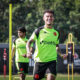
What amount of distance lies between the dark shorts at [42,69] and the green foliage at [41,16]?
145 feet

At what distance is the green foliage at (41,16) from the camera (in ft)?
177

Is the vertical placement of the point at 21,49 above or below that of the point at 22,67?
above

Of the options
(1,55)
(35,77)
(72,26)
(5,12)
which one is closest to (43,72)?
(35,77)

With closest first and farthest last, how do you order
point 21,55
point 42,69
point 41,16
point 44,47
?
point 42,69 → point 44,47 → point 21,55 → point 41,16

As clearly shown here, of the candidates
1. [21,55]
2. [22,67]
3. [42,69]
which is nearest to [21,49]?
[21,55]

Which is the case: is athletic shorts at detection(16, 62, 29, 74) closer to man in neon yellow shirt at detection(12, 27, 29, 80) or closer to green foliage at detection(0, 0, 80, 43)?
man in neon yellow shirt at detection(12, 27, 29, 80)

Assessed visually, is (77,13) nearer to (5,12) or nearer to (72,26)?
(72,26)

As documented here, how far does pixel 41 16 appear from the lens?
55656 millimetres

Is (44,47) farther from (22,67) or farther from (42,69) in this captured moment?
(22,67)

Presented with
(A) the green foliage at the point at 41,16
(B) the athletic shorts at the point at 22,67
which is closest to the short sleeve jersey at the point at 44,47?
(B) the athletic shorts at the point at 22,67

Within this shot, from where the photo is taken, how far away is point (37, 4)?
60906mm

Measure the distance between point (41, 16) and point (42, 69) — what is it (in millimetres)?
47468

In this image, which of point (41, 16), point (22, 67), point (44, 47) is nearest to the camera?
point (44, 47)

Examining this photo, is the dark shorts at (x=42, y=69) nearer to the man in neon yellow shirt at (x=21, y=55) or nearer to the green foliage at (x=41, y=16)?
the man in neon yellow shirt at (x=21, y=55)
